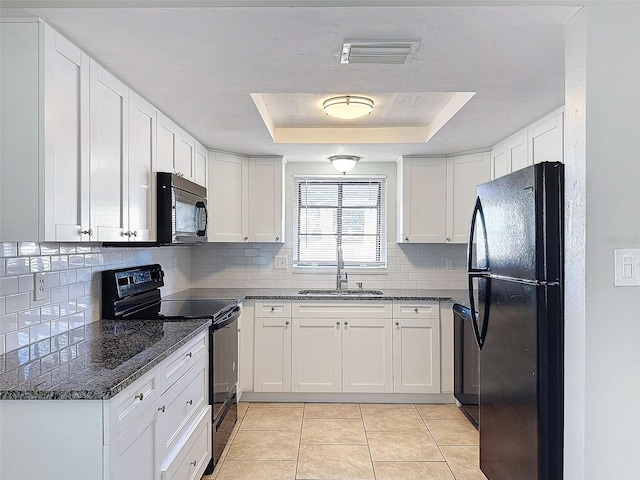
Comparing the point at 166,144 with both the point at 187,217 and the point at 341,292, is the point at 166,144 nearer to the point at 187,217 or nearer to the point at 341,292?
the point at 187,217

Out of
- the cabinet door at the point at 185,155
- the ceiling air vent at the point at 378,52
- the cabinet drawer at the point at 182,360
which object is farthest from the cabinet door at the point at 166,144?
the ceiling air vent at the point at 378,52

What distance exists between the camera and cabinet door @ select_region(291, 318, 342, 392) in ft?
12.3

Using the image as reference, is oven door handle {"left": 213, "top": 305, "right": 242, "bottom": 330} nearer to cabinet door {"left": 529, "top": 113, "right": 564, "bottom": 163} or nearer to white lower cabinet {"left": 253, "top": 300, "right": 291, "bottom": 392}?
white lower cabinet {"left": 253, "top": 300, "right": 291, "bottom": 392}

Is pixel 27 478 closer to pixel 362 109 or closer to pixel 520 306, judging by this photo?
pixel 520 306

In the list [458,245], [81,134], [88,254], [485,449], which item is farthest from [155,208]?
[458,245]

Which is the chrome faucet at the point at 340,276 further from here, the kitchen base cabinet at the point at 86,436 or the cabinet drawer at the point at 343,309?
the kitchen base cabinet at the point at 86,436

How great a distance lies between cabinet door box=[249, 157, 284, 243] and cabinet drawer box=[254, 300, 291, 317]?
0.60 meters

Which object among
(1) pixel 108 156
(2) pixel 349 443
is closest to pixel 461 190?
(2) pixel 349 443

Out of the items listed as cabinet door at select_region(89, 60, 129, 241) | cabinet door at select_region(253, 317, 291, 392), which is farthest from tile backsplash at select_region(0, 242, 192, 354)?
cabinet door at select_region(253, 317, 291, 392)

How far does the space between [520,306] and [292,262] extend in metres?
2.77

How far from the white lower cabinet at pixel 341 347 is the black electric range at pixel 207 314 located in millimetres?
652

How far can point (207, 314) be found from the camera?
8.82 ft

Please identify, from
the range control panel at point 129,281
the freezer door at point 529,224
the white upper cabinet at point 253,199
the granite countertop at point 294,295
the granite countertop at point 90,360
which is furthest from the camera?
the white upper cabinet at point 253,199

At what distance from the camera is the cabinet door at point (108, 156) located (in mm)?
1946
